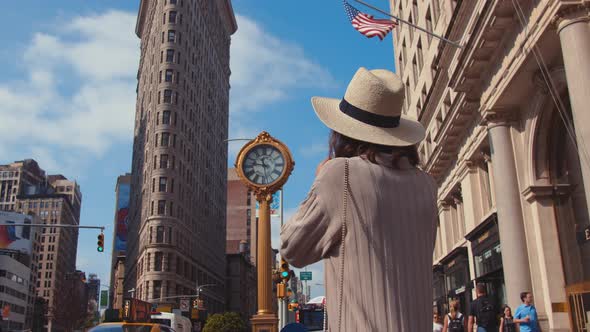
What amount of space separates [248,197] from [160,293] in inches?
3210

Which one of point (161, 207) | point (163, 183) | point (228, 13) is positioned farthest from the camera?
point (228, 13)

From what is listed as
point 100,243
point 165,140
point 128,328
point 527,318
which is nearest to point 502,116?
point 527,318

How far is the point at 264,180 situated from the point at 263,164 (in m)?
0.49

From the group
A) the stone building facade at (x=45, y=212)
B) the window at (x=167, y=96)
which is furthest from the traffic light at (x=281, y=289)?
the stone building facade at (x=45, y=212)

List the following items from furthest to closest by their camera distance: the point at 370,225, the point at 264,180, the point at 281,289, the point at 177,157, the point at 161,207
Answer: the point at 177,157, the point at 161,207, the point at 281,289, the point at 264,180, the point at 370,225

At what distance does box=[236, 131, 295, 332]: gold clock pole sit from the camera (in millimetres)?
14258

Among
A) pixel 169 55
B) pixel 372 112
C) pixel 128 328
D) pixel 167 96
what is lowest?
pixel 128 328

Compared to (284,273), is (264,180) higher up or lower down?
higher up

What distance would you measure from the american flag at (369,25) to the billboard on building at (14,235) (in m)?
102

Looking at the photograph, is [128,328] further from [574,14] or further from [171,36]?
[171,36]

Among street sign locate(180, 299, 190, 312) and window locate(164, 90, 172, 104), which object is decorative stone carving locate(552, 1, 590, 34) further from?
window locate(164, 90, 172, 104)

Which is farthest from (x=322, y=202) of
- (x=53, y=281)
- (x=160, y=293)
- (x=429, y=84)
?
(x=53, y=281)

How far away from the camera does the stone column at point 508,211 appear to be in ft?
54.9

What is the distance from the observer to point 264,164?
15539 mm
